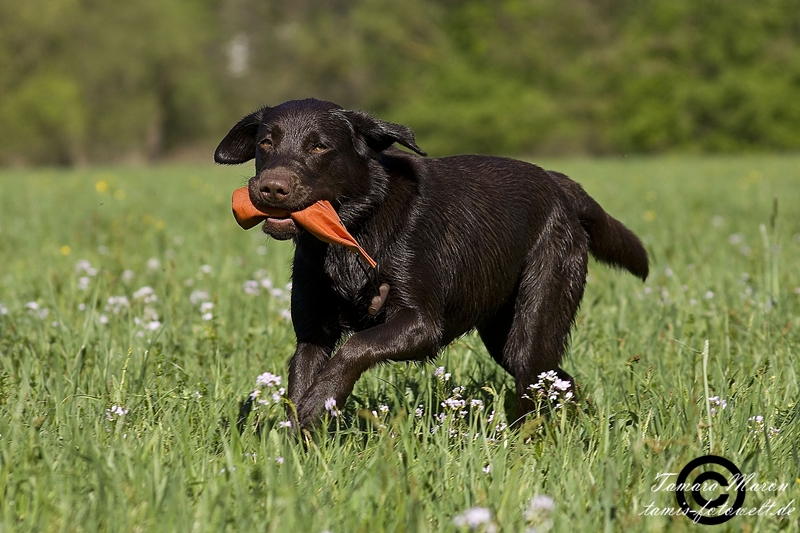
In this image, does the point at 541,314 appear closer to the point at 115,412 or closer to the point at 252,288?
the point at 115,412

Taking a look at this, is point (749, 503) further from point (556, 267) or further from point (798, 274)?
point (798, 274)

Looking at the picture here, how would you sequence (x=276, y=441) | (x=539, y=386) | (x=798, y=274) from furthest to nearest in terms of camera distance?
(x=798, y=274) → (x=539, y=386) → (x=276, y=441)

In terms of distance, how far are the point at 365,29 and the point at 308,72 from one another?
159 inches

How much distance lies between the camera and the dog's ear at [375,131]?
126 inches

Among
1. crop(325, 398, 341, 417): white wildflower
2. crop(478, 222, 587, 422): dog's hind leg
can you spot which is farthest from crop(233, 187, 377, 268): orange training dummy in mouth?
crop(478, 222, 587, 422): dog's hind leg

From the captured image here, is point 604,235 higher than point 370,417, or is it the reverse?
point 604,235

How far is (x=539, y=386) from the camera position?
3.27 metres

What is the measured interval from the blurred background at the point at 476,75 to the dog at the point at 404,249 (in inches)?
1510

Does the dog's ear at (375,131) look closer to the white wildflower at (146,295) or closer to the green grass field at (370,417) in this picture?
the green grass field at (370,417)

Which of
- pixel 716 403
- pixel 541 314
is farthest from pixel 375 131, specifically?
pixel 716 403

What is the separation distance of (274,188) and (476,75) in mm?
42589

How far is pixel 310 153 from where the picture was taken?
3152 millimetres

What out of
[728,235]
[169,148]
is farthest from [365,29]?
[728,235]

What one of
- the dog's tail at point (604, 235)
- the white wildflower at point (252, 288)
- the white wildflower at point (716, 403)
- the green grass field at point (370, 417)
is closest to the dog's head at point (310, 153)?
the green grass field at point (370, 417)
